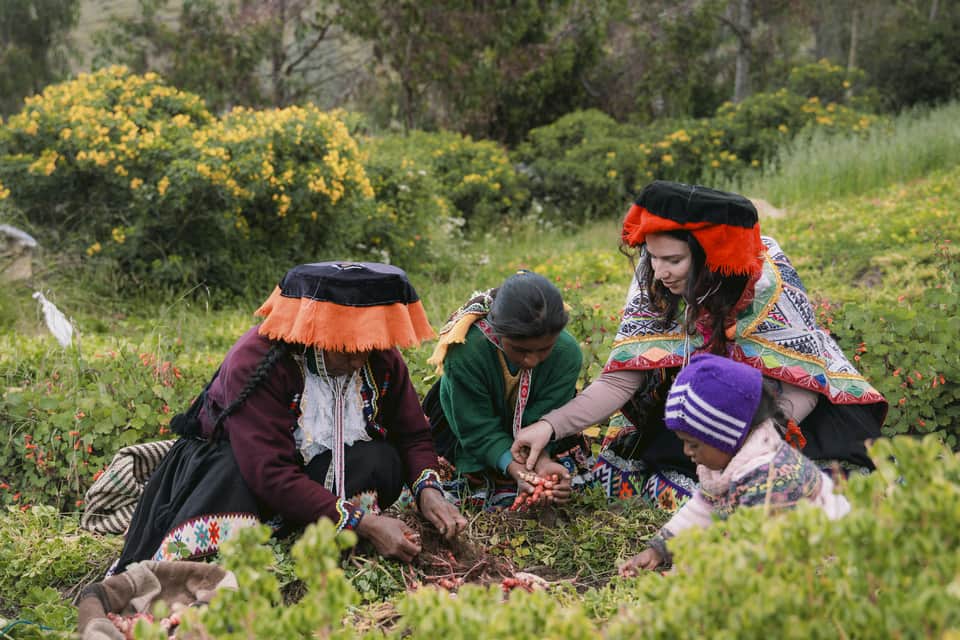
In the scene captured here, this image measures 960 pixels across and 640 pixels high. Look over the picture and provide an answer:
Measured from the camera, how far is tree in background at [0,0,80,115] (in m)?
21.2

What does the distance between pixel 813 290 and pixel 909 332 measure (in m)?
1.91

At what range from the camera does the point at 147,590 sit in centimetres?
287

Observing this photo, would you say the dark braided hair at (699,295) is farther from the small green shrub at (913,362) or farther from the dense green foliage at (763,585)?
the dense green foliage at (763,585)

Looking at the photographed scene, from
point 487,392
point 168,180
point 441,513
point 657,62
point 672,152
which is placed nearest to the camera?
point 441,513

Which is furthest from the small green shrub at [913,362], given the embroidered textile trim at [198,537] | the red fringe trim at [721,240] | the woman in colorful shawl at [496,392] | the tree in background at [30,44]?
the tree in background at [30,44]

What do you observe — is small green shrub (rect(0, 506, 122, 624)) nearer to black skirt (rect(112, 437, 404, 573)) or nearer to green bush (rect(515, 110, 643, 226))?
black skirt (rect(112, 437, 404, 573))

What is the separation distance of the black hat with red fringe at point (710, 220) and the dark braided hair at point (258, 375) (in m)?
1.34

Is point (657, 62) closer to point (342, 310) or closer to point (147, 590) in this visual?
point (342, 310)

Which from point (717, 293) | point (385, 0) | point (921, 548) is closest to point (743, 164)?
point (385, 0)

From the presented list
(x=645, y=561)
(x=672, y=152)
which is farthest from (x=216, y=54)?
(x=645, y=561)

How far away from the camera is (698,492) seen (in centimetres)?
276

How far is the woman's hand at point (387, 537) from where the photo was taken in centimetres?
304

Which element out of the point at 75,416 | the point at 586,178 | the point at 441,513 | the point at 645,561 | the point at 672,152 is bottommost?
the point at 586,178

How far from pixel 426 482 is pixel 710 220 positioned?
1392 millimetres
